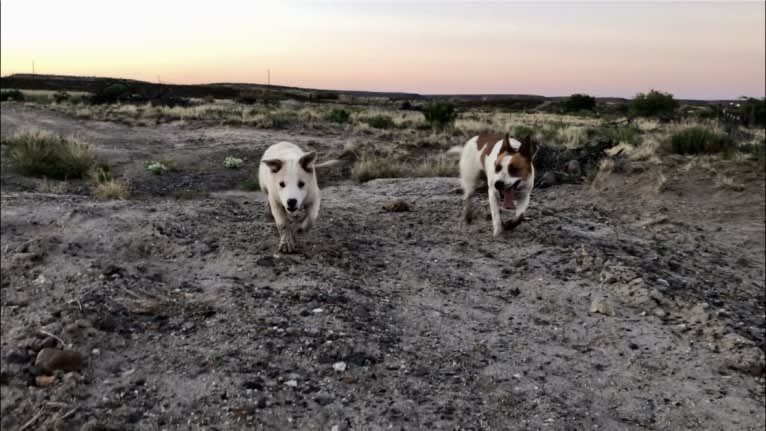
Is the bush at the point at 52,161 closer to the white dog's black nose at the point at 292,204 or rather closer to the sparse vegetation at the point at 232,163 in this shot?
the sparse vegetation at the point at 232,163

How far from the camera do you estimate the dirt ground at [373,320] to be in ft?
13.9

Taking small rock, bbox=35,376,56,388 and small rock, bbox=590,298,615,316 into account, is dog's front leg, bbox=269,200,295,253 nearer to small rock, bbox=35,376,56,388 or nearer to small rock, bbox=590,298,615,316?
small rock, bbox=35,376,56,388

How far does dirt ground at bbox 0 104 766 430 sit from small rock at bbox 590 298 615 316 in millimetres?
43

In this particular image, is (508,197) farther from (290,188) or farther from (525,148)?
(290,188)

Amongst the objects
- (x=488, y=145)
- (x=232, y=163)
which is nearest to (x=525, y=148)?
(x=488, y=145)

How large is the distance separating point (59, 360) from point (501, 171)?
4951 millimetres

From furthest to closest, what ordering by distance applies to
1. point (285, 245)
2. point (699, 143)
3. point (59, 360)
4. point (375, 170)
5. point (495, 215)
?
point (699, 143) < point (375, 170) < point (495, 215) < point (285, 245) < point (59, 360)

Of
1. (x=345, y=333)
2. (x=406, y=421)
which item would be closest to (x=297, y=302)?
(x=345, y=333)

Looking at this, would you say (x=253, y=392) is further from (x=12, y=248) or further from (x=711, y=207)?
(x=711, y=207)

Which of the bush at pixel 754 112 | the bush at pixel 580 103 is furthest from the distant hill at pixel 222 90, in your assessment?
the bush at pixel 754 112

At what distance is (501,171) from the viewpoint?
7.37 m

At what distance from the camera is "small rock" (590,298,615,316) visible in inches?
239

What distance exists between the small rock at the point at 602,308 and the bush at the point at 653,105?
41120 millimetres

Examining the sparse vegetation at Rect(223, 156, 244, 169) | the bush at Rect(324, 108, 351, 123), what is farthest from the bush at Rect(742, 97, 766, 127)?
the sparse vegetation at Rect(223, 156, 244, 169)
